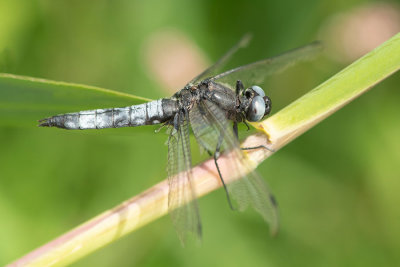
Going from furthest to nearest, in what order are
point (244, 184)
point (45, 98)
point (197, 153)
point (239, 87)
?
1. point (197, 153)
2. point (239, 87)
3. point (244, 184)
4. point (45, 98)

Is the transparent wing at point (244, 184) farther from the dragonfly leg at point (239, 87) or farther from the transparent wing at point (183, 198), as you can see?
the dragonfly leg at point (239, 87)

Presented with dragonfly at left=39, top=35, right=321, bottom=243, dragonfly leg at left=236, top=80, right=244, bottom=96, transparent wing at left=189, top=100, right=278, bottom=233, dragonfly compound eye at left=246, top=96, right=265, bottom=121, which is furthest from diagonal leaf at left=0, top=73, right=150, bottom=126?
dragonfly leg at left=236, top=80, right=244, bottom=96

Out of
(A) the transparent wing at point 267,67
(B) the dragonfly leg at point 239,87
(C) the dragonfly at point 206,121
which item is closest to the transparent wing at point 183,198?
(C) the dragonfly at point 206,121

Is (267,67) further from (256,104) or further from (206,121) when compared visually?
(206,121)

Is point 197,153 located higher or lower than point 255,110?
higher

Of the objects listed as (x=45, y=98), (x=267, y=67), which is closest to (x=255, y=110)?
(x=267, y=67)

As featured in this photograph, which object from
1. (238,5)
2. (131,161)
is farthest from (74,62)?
(238,5)
